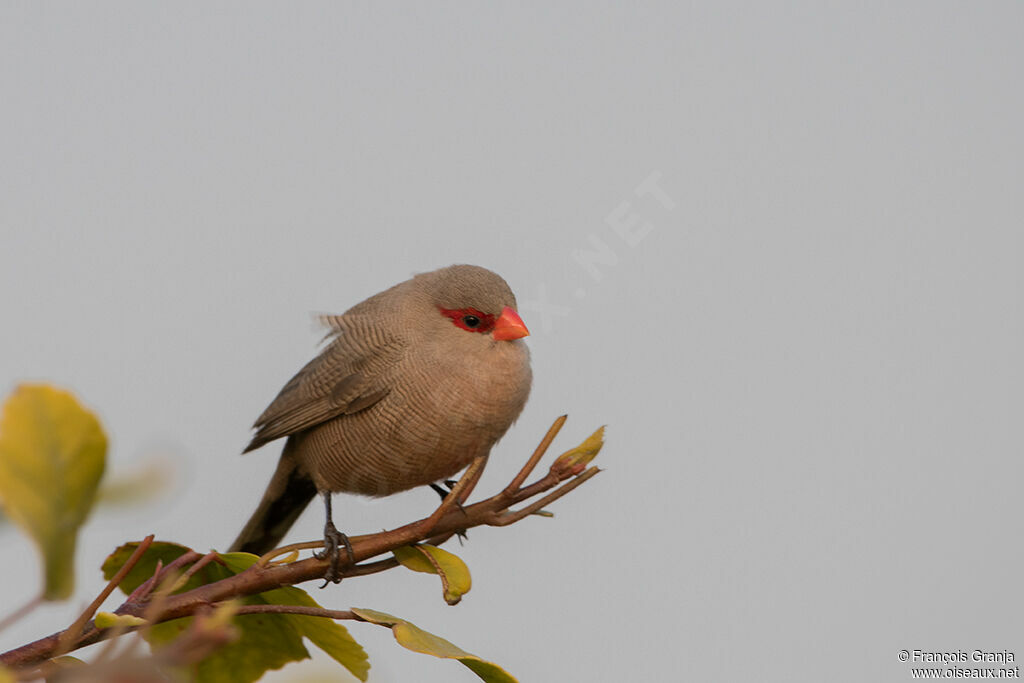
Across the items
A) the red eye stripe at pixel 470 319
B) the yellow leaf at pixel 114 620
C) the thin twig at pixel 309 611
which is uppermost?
the red eye stripe at pixel 470 319

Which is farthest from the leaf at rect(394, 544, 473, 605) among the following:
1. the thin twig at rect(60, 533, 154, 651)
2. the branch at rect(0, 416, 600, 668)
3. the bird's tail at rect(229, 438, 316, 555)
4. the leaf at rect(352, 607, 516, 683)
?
the bird's tail at rect(229, 438, 316, 555)

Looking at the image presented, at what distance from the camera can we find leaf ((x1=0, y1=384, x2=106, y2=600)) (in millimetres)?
1121

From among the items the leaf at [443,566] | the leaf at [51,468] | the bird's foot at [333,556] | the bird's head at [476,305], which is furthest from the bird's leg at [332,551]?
the leaf at [51,468]

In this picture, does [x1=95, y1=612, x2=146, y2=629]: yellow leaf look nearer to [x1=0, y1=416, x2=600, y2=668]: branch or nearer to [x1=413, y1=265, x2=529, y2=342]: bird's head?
[x1=0, y1=416, x2=600, y2=668]: branch

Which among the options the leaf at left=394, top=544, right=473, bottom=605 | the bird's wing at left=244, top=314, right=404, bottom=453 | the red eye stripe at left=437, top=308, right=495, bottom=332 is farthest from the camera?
the bird's wing at left=244, top=314, right=404, bottom=453

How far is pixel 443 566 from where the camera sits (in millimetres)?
2092

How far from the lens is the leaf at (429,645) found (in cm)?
173

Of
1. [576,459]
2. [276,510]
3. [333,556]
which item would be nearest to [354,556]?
[333,556]

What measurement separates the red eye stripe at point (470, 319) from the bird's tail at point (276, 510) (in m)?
0.77

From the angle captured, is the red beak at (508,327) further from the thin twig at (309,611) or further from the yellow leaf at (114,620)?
the yellow leaf at (114,620)

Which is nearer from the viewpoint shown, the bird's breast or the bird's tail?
the bird's breast

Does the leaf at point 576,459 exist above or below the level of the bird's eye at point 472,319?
below

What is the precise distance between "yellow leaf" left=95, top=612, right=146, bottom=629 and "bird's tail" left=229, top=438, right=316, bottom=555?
1.82 m

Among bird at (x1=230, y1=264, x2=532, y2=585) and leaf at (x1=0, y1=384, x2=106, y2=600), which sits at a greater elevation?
bird at (x1=230, y1=264, x2=532, y2=585)
